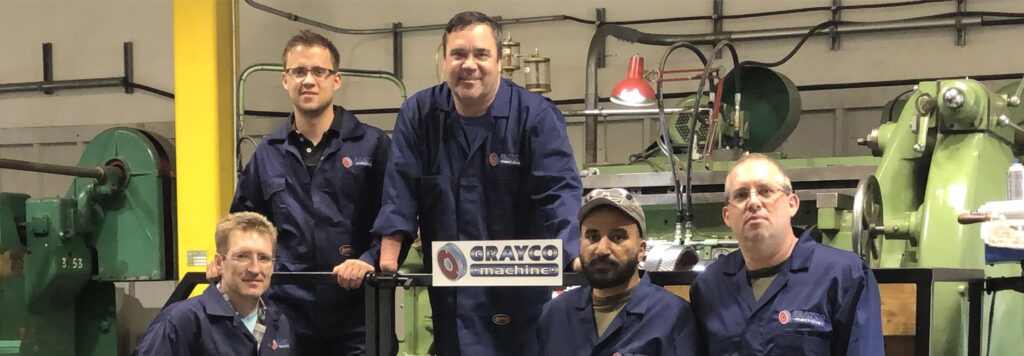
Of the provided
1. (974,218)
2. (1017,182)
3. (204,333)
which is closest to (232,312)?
(204,333)

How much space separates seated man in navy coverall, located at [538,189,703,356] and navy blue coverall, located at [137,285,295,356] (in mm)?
747

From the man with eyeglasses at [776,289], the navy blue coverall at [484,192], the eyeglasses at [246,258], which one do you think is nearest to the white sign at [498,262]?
the navy blue coverall at [484,192]

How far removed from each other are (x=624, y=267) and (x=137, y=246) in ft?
13.4

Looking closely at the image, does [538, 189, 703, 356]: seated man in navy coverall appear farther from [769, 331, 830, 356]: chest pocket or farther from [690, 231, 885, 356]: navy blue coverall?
[769, 331, 830, 356]: chest pocket

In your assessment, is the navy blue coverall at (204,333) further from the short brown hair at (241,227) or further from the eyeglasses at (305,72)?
the eyeglasses at (305,72)

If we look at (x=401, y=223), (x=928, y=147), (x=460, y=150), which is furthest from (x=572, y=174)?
(x=928, y=147)

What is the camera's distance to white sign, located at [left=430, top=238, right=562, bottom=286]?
Result: 211 cm

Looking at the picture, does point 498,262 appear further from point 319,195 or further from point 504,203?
point 319,195

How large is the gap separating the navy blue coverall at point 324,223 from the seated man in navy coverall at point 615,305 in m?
0.71

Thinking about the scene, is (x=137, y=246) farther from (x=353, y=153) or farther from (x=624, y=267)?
(x=624, y=267)

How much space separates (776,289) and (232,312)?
1300mm

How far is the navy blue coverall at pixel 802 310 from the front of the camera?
1.91 m

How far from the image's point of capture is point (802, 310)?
1935 mm

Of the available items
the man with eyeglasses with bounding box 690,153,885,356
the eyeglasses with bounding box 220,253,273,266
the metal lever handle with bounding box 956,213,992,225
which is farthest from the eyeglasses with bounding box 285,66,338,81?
the metal lever handle with bounding box 956,213,992,225
